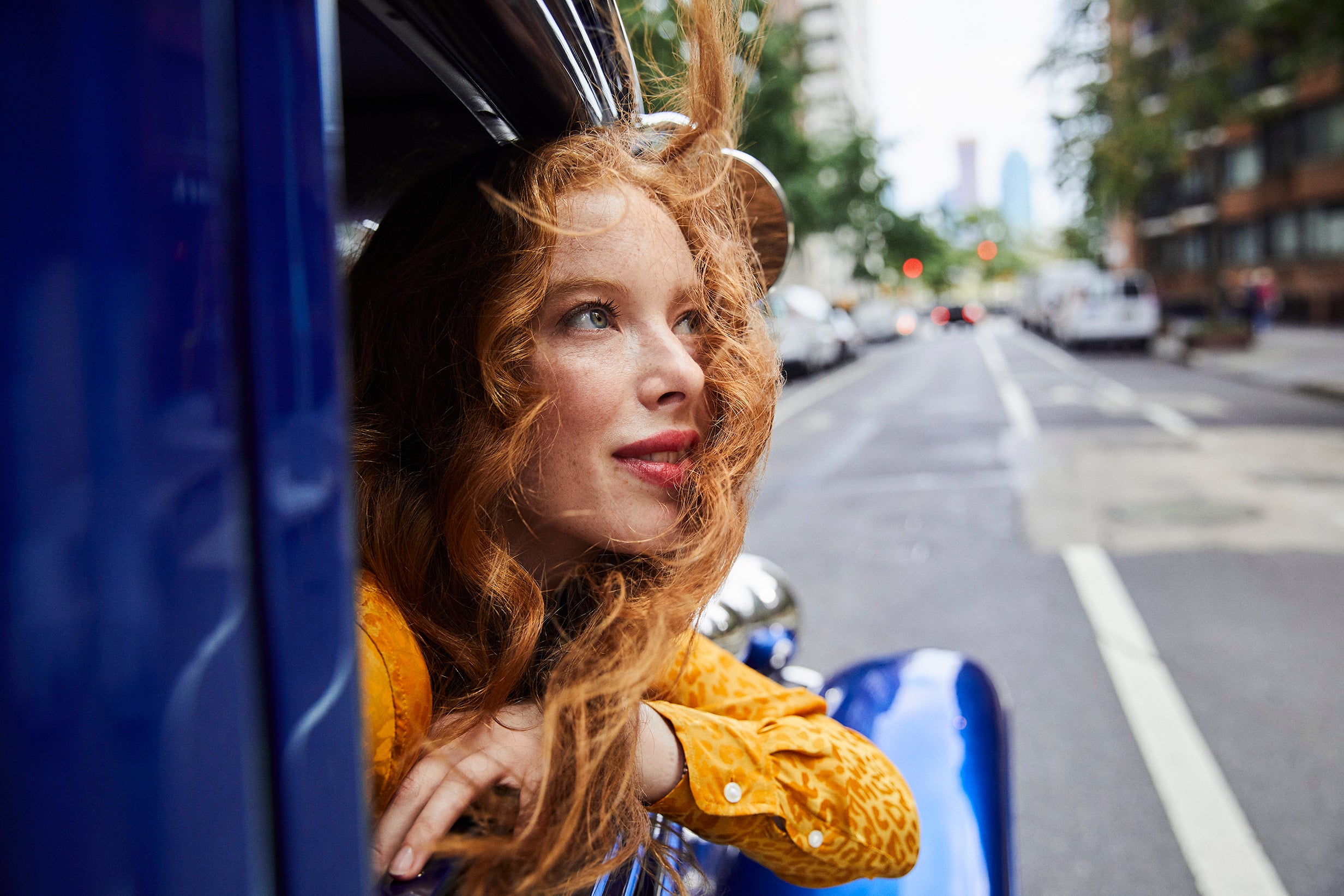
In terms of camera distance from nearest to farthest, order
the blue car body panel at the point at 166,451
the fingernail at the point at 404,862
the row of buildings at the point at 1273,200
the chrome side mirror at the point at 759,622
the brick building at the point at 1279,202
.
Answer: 1. the blue car body panel at the point at 166,451
2. the fingernail at the point at 404,862
3. the chrome side mirror at the point at 759,622
4. the row of buildings at the point at 1273,200
5. the brick building at the point at 1279,202

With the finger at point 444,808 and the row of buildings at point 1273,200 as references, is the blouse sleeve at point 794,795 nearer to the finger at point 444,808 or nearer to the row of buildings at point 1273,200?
the finger at point 444,808

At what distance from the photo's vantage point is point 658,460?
1064 mm

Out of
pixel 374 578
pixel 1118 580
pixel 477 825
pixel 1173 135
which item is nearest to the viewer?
pixel 477 825

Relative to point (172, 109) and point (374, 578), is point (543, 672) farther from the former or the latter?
point (172, 109)

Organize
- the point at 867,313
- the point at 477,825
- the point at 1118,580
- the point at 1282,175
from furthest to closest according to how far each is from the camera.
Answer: the point at 867,313, the point at 1282,175, the point at 1118,580, the point at 477,825

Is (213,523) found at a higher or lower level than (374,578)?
higher

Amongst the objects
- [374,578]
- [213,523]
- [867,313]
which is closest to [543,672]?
[374,578]

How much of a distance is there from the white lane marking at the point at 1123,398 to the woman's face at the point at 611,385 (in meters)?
9.60

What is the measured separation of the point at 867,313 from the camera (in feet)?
114

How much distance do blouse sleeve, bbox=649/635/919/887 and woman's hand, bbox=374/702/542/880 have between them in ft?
0.52

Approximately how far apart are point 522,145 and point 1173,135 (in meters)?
26.3

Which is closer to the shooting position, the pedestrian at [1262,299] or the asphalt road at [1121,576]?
the asphalt road at [1121,576]

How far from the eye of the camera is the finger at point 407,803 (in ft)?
2.51

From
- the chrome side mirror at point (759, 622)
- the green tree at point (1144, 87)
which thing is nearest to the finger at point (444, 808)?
the chrome side mirror at point (759, 622)
